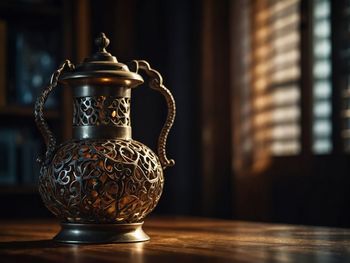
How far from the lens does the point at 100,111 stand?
47.7 inches

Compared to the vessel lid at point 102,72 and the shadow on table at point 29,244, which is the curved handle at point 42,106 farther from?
the shadow on table at point 29,244

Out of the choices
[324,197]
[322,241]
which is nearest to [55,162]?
[322,241]

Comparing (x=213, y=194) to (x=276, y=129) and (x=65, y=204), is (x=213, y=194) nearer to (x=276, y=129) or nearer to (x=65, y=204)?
(x=276, y=129)

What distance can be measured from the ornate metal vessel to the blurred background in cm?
142

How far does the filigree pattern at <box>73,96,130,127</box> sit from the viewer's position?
3.97ft

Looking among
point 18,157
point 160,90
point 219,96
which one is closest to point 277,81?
point 219,96

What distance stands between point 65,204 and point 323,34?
5.50 feet

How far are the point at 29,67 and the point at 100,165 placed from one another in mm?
1754

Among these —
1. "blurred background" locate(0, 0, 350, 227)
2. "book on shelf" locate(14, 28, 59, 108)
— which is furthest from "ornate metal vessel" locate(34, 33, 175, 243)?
"book on shelf" locate(14, 28, 59, 108)

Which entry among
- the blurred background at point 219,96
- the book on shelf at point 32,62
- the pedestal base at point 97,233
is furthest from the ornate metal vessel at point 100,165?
the book on shelf at point 32,62

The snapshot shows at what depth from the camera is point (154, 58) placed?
3.21 m

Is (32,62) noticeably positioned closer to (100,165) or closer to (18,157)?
(18,157)

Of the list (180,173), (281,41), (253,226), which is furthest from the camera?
(180,173)

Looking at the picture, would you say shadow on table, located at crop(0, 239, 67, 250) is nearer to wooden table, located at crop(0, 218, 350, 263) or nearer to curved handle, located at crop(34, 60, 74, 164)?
wooden table, located at crop(0, 218, 350, 263)
